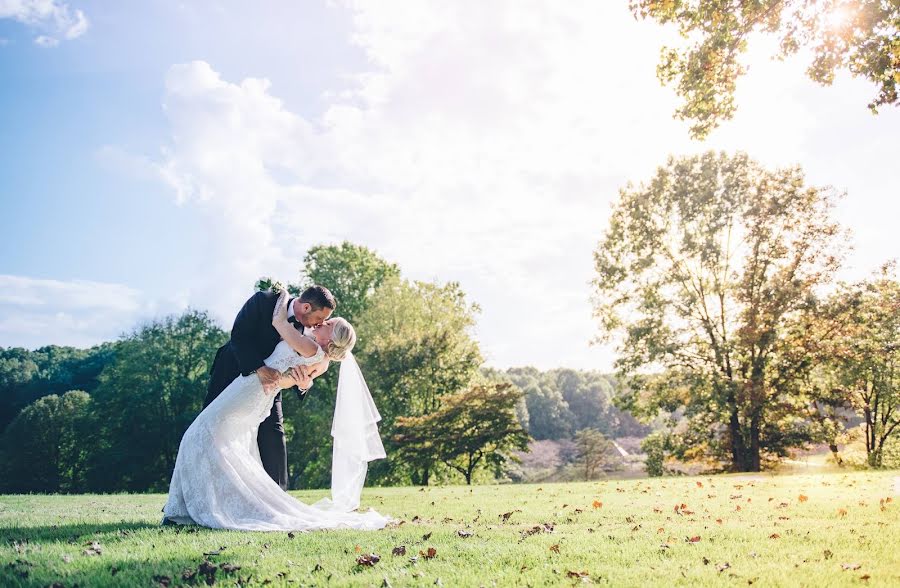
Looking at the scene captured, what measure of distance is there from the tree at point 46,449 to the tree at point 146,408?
3878 millimetres

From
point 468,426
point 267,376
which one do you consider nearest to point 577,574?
point 267,376

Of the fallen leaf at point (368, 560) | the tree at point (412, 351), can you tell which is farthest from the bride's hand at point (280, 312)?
the tree at point (412, 351)

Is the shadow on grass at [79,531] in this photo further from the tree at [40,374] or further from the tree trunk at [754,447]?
the tree at [40,374]

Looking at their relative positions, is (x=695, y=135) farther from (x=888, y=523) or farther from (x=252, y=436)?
(x=252, y=436)

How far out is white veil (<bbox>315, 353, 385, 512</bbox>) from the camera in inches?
332

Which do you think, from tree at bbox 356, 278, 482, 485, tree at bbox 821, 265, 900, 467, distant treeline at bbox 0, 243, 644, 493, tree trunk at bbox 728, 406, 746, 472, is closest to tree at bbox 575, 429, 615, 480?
distant treeline at bbox 0, 243, 644, 493

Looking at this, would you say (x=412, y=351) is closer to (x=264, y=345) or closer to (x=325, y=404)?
(x=325, y=404)

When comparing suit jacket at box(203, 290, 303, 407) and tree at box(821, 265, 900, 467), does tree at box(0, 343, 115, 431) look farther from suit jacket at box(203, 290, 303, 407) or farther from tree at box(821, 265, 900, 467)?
tree at box(821, 265, 900, 467)

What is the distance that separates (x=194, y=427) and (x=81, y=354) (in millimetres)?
67787

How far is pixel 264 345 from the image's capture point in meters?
7.70

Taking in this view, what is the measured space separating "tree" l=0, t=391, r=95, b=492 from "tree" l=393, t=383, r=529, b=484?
29300mm

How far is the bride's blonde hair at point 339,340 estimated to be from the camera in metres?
7.36

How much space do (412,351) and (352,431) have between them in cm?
2824

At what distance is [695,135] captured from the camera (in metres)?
11.6
